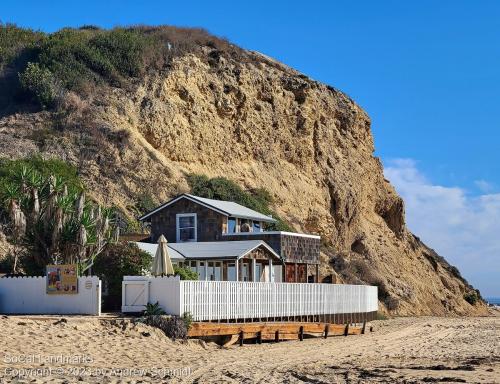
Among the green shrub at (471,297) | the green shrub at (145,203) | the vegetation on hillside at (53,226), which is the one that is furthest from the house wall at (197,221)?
the green shrub at (471,297)

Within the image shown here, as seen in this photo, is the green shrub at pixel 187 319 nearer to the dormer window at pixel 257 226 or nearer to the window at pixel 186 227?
the window at pixel 186 227

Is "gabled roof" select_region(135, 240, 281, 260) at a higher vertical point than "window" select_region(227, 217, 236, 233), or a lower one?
lower

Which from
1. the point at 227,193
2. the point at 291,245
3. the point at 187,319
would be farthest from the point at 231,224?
the point at 187,319

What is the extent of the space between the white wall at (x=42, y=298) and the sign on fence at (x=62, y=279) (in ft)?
0.44

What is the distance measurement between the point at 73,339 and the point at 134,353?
1619mm

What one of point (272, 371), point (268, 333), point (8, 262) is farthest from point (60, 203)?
point (272, 371)

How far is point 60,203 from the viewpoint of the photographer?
93.5 ft

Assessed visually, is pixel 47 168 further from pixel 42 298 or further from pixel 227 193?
pixel 42 298

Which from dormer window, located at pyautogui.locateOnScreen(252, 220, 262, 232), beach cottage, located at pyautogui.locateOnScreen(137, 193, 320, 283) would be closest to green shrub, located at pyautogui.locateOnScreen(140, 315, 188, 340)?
beach cottage, located at pyautogui.locateOnScreen(137, 193, 320, 283)

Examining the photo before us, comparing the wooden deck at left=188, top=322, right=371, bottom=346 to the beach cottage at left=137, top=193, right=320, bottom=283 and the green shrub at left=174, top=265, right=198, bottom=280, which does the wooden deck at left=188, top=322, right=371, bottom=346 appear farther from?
the beach cottage at left=137, top=193, right=320, bottom=283

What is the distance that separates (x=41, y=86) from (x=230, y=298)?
31.0 metres

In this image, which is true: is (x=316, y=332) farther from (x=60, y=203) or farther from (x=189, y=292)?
(x=60, y=203)

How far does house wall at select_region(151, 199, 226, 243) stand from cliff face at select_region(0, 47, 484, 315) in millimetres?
7846

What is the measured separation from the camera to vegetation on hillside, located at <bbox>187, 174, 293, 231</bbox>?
50.3 metres
